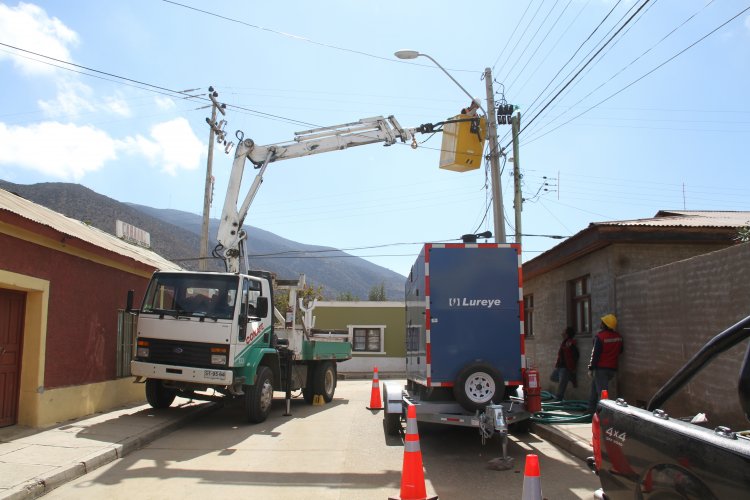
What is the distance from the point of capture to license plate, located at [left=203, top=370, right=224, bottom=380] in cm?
1057

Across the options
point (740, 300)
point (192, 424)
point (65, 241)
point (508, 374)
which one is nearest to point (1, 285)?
point (65, 241)

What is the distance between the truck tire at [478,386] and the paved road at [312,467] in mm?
772

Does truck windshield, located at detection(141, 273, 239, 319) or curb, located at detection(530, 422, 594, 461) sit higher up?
truck windshield, located at detection(141, 273, 239, 319)

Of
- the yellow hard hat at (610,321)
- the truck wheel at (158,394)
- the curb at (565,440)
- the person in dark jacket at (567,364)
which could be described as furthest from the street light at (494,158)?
the truck wheel at (158,394)

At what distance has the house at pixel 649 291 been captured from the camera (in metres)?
8.25

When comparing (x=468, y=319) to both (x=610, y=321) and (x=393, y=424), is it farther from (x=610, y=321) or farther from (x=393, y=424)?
(x=610, y=321)

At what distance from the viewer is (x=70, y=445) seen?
827 cm

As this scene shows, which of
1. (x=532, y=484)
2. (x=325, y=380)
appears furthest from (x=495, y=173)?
(x=532, y=484)

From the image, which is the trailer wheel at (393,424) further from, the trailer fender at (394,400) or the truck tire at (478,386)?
the truck tire at (478,386)

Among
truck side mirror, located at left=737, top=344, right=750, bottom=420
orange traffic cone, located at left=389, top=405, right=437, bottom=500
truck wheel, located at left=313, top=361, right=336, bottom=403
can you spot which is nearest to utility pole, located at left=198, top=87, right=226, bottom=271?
truck wheel, located at left=313, top=361, right=336, bottom=403

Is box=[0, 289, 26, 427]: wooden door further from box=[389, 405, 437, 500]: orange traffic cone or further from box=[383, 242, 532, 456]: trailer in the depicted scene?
box=[389, 405, 437, 500]: orange traffic cone

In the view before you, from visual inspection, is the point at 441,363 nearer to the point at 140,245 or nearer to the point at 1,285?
the point at 1,285

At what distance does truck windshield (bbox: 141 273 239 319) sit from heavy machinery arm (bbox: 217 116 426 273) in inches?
90.1

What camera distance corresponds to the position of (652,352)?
1005 cm
